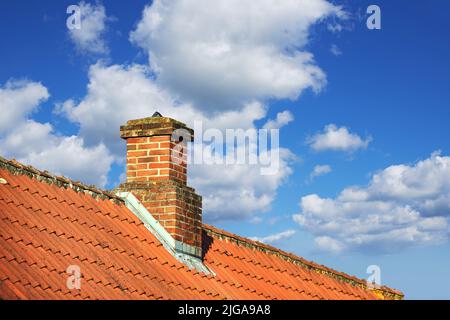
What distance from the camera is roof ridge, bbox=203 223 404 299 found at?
13461 millimetres

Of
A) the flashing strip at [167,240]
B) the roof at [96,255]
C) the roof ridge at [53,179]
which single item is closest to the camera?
the roof at [96,255]

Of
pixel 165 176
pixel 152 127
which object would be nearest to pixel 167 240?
pixel 165 176

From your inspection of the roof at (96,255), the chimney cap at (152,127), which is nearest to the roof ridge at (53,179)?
the roof at (96,255)

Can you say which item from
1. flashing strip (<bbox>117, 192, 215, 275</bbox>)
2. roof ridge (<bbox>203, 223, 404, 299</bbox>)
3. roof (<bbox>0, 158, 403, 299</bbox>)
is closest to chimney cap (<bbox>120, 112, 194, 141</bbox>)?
flashing strip (<bbox>117, 192, 215, 275</bbox>)

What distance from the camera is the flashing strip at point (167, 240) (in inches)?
449

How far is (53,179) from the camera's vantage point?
10.6 meters

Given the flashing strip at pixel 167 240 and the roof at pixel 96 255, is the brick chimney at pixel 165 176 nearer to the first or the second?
the flashing strip at pixel 167 240

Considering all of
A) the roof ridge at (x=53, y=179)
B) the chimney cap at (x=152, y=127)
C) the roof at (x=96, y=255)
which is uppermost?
the chimney cap at (x=152, y=127)

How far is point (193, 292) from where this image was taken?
10.5 m

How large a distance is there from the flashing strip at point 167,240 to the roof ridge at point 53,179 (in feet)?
0.61

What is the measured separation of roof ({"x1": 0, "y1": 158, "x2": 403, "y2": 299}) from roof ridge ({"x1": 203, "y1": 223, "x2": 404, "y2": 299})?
66mm

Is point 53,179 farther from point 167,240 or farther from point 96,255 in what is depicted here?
point 167,240

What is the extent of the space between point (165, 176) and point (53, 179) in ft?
6.53

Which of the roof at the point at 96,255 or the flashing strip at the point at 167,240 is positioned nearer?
the roof at the point at 96,255
